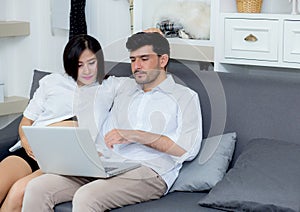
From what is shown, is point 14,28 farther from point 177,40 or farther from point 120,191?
point 120,191

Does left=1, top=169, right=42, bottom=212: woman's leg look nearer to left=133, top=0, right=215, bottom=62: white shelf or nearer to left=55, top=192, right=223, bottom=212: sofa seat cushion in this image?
left=55, top=192, right=223, bottom=212: sofa seat cushion

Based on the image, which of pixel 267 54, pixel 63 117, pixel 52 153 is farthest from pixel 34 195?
pixel 267 54

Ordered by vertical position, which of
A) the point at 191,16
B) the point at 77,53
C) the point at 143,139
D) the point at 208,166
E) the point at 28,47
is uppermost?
the point at 191,16

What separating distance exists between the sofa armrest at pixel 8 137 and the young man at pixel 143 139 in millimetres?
472

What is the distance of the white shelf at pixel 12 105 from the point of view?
3.93 meters

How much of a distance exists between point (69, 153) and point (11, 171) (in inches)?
16.2

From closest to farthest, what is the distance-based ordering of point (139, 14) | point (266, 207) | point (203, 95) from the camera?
point (266, 207), point (203, 95), point (139, 14)

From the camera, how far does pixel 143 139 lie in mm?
2576

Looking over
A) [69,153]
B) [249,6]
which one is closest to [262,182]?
[69,153]

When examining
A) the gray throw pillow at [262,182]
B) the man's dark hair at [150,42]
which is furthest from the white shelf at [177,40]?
the gray throw pillow at [262,182]

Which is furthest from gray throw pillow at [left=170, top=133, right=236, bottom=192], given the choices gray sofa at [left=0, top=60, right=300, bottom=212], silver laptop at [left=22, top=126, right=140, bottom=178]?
silver laptop at [left=22, top=126, right=140, bottom=178]

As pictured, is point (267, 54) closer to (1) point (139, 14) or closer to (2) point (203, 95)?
(2) point (203, 95)

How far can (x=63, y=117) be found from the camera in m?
2.96

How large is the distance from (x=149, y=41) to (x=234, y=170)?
0.67 m
